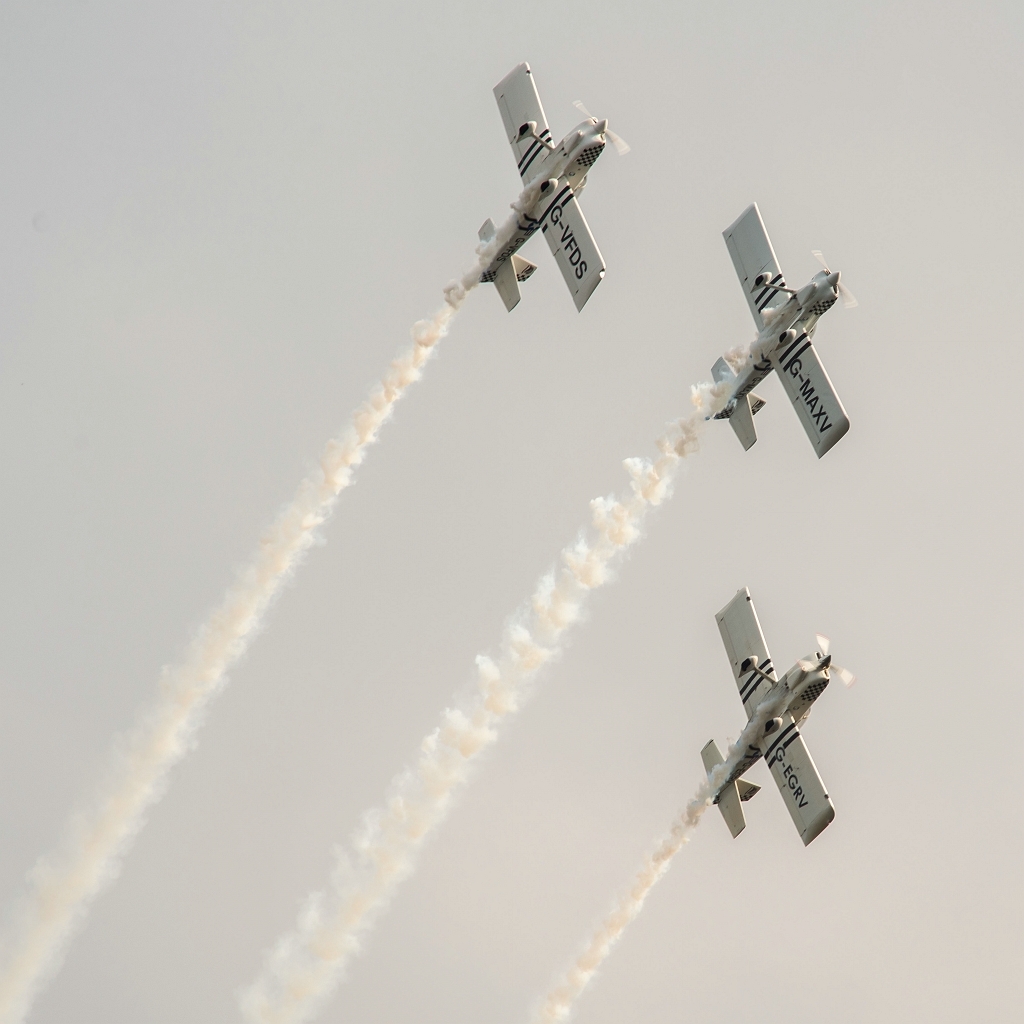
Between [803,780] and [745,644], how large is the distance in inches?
205

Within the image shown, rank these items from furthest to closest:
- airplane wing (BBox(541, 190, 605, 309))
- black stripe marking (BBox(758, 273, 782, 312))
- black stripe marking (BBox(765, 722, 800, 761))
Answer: black stripe marking (BBox(765, 722, 800, 761)) → black stripe marking (BBox(758, 273, 782, 312)) → airplane wing (BBox(541, 190, 605, 309))

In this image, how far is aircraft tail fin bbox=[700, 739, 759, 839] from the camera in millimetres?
61125

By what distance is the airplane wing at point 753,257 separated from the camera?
202 feet

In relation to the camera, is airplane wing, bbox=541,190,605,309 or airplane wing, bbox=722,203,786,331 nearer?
airplane wing, bbox=541,190,605,309

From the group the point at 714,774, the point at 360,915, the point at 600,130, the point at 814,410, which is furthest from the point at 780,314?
the point at 360,915

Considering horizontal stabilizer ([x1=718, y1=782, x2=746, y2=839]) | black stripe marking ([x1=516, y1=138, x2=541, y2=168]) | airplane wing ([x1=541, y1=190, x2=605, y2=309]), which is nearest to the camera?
airplane wing ([x1=541, y1=190, x2=605, y2=309])

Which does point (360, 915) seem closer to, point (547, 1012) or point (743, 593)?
point (547, 1012)

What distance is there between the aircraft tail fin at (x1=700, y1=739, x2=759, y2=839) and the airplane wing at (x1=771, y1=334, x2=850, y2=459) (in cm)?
1140

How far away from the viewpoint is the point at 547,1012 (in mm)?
62250

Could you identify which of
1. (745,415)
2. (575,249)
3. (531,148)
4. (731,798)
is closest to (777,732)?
(731,798)

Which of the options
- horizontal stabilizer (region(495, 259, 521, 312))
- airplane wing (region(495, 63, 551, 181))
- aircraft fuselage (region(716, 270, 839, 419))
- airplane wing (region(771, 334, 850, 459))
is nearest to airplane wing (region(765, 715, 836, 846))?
airplane wing (region(771, 334, 850, 459))

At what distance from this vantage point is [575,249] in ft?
195

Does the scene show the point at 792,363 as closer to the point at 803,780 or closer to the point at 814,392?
the point at 814,392

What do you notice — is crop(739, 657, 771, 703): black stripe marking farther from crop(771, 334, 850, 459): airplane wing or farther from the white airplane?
the white airplane
